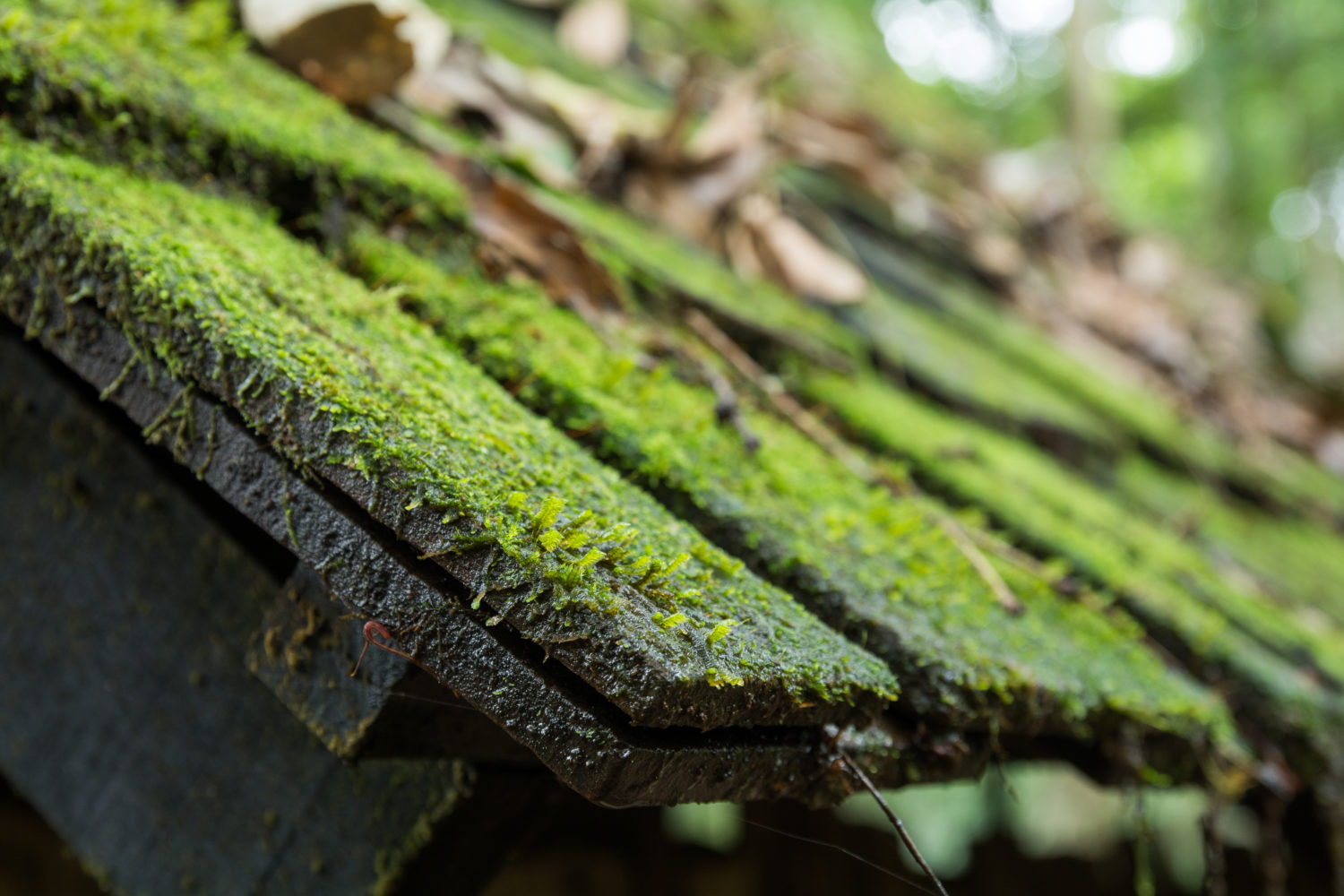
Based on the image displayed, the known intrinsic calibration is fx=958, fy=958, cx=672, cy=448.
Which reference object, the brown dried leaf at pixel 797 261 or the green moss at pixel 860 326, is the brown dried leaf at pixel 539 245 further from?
the brown dried leaf at pixel 797 261

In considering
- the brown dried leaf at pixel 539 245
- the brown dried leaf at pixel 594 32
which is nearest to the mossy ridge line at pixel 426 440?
the brown dried leaf at pixel 539 245

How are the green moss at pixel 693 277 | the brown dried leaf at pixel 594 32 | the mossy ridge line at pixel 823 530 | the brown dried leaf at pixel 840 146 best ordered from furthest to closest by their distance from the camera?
the brown dried leaf at pixel 840 146 < the brown dried leaf at pixel 594 32 < the green moss at pixel 693 277 < the mossy ridge line at pixel 823 530

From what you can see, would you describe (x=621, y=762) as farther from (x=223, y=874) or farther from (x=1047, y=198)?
(x=1047, y=198)

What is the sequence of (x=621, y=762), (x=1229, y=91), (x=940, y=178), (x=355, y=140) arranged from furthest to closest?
1. (x=1229, y=91)
2. (x=940, y=178)
3. (x=355, y=140)
4. (x=621, y=762)

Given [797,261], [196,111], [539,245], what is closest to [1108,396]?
[797,261]

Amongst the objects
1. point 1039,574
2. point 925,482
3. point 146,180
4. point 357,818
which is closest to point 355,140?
point 146,180

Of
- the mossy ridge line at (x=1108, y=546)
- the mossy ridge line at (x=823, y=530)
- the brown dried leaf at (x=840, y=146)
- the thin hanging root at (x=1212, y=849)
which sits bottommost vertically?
the thin hanging root at (x=1212, y=849)

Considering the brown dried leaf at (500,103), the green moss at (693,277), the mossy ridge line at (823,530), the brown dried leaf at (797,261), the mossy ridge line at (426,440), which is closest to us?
the mossy ridge line at (426,440)

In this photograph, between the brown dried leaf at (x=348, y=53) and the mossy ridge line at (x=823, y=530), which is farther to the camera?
the brown dried leaf at (x=348, y=53)
